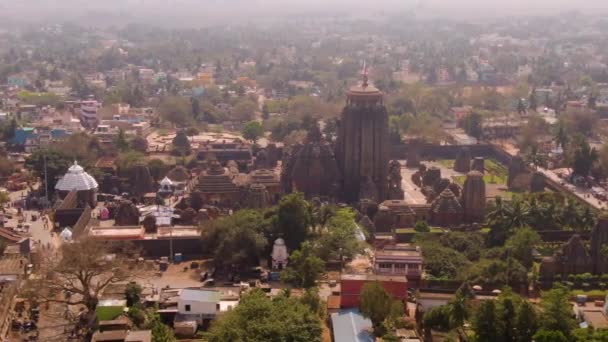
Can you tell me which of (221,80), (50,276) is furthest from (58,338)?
(221,80)

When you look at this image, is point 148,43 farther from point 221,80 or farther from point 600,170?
point 600,170

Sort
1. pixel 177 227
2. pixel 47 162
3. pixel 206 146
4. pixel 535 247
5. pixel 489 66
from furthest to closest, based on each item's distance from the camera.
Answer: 1. pixel 489 66
2. pixel 206 146
3. pixel 47 162
4. pixel 177 227
5. pixel 535 247

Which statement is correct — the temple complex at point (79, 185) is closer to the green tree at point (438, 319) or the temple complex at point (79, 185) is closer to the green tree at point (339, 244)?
the green tree at point (339, 244)

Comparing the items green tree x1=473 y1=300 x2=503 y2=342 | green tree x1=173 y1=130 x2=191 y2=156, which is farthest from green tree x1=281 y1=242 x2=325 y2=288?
green tree x1=173 y1=130 x2=191 y2=156

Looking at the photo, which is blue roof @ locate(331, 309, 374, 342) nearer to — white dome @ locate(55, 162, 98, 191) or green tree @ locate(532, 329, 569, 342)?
green tree @ locate(532, 329, 569, 342)

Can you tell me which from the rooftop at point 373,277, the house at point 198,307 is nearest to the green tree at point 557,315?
the rooftop at point 373,277

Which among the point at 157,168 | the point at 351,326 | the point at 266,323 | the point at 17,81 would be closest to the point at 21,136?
the point at 157,168
